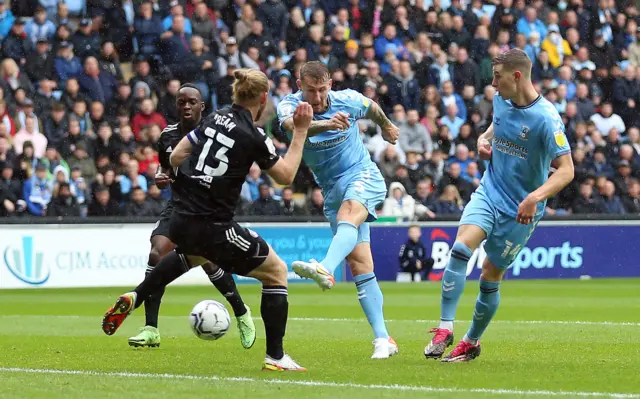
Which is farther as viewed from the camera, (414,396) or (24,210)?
(24,210)

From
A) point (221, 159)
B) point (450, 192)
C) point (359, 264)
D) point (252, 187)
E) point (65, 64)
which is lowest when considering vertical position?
point (450, 192)

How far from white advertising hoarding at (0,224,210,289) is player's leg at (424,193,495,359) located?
37.8 ft

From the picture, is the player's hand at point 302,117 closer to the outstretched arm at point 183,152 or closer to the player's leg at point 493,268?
the outstretched arm at point 183,152

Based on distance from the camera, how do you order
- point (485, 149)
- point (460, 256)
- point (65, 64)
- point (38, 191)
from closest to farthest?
point (460, 256) < point (485, 149) < point (38, 191) < point (65, 64)

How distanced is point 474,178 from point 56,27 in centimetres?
850

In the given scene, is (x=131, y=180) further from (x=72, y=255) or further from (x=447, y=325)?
(x=447, y=325)

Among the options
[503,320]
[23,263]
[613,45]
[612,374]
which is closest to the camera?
[612,374]

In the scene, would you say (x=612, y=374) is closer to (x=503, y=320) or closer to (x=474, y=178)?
(x=503, y=320)

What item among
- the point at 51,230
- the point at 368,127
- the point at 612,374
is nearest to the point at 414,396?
the point at 612,374

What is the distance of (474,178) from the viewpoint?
24.3 metres

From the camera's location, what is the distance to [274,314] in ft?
27.4

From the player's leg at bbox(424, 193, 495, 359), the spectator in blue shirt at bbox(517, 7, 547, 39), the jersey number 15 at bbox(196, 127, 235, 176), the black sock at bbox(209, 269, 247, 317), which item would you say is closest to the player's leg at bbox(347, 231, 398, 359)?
the player's leg at bbox(424, 193, 495, 359)

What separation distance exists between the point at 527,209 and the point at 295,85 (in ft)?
51.2

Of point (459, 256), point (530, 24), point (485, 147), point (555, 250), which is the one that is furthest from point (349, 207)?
point (530, 24)
